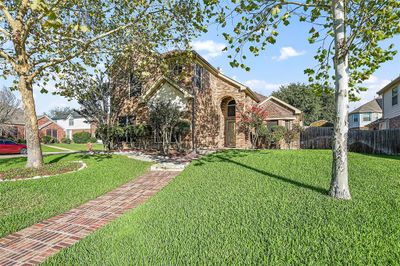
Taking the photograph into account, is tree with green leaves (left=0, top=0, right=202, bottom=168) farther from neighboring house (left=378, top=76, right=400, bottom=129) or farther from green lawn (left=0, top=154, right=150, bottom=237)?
neighboring house (left=378, top=76, right=400, bottom=129)

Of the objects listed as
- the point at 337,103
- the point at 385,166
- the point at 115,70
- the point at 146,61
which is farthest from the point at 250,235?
the point at 115,70

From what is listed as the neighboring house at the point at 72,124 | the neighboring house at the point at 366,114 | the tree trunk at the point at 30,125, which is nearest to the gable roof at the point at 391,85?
the neighboring house at the point at 366,114

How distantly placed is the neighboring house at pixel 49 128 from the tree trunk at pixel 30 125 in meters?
40.4

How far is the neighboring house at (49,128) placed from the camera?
44.5 meters

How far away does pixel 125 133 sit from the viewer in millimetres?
18578

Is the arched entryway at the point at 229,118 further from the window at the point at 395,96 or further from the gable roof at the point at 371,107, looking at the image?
the gable roof at the point at 371,107

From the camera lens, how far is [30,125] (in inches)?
392

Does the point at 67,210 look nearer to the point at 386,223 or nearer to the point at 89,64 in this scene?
the point at 386,223

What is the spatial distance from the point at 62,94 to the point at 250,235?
14.9 metres

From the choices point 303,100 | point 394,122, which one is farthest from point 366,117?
point 394,122

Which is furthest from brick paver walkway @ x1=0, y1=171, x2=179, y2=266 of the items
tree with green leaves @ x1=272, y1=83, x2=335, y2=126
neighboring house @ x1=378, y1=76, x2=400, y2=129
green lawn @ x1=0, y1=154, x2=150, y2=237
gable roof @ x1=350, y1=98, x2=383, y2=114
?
gable roof @ x1=350, y1=98, x2=383, y2=114

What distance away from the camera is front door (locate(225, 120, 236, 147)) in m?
20.3

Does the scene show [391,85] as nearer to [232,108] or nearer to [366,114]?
[232,108]

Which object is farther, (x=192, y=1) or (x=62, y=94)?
(x=62, y=94)
